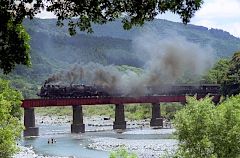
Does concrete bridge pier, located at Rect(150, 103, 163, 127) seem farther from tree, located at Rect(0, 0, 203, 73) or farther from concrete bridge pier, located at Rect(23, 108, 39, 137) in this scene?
tree, located at Rect(0, 0, 203, 73)

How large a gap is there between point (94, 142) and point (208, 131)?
40.4 meters

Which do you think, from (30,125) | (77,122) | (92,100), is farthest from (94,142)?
(92,100)

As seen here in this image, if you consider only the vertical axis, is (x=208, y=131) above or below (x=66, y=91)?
below

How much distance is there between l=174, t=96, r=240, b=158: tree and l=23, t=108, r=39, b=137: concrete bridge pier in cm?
5198

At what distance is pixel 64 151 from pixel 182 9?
51.2 meters

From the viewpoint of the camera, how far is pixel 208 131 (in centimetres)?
2691

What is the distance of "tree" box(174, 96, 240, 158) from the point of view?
2642 cm

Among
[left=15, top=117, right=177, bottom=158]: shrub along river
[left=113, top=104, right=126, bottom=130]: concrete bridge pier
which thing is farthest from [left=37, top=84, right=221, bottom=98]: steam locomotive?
[left=15, top=117, right=177, bottom=158]: shrub along river

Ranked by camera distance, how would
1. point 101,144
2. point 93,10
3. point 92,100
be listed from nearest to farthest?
point 93,10, point 101,144, point 92,100

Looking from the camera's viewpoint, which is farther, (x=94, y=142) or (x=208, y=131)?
(x=94, y=142)

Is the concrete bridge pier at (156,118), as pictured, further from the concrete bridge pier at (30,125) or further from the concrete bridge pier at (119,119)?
the concrete bridge pier at (30,125)

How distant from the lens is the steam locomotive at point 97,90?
276ft

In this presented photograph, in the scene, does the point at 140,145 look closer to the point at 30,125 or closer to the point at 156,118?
the point at 30,125

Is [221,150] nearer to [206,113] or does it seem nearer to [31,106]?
[206,113]
